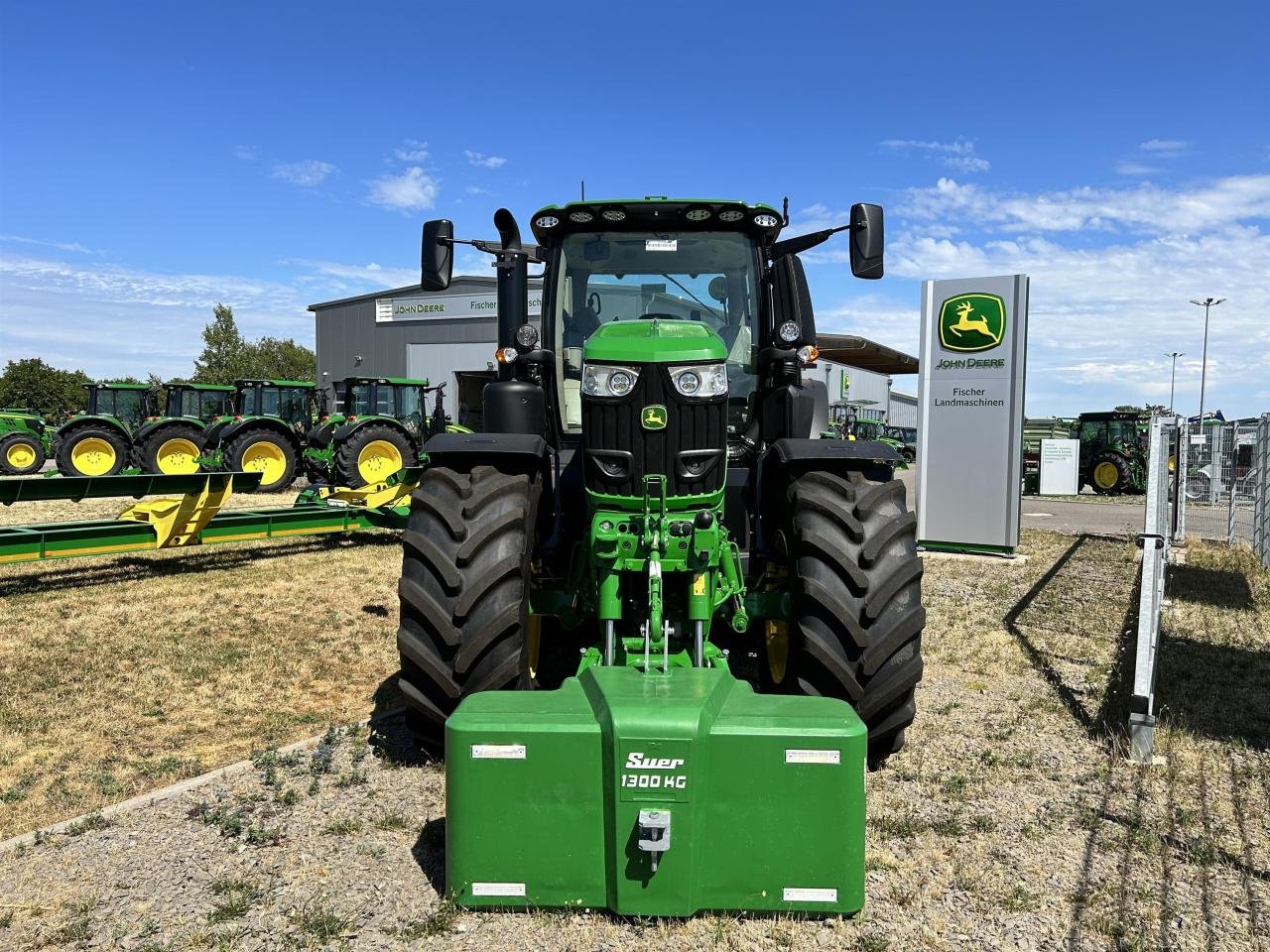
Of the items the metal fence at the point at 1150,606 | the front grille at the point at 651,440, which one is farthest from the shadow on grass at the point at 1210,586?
the front grille at the point at 651,440

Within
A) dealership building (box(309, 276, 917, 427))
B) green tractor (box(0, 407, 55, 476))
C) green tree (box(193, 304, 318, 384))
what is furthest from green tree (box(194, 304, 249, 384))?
green tractor (box(0, 407, 55, 476))

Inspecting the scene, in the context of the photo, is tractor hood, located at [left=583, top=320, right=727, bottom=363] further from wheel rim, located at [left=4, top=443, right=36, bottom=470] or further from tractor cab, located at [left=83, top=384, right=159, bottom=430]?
wheel rim, located at [left=4, top=443, right=36, bottom=470]

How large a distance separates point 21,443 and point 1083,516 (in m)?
22.2

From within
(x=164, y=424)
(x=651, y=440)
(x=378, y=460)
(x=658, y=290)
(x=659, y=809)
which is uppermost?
(x=658, y=290)

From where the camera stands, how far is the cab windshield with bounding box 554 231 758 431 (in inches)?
188

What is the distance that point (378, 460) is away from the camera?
16953mm

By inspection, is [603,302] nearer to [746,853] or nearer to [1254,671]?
[746,853]

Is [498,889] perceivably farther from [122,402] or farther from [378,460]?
[122,402]

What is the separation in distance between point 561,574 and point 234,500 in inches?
521

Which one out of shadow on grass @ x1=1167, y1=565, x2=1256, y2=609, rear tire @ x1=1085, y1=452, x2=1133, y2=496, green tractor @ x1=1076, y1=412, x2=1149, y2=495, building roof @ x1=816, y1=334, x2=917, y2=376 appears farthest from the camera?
building roof @ x1=816, y1=334, x2=917, y2=376

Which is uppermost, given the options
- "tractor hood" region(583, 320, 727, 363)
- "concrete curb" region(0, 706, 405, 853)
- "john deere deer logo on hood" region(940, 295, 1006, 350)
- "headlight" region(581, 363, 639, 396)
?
"john deere deer logo on hood" region(940, 295, 1006, 350)

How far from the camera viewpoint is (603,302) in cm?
487

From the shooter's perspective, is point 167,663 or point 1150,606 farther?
point 167,663

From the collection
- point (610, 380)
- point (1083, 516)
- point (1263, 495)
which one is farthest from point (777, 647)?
point (1083, 516)
